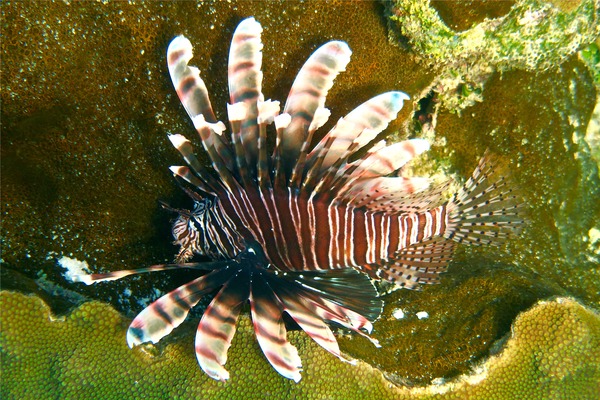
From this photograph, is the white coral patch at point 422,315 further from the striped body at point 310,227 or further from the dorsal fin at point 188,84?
the dorsal fin at point 188,84

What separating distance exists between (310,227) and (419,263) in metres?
0.85

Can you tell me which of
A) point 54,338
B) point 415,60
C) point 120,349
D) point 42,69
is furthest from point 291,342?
point 42,69

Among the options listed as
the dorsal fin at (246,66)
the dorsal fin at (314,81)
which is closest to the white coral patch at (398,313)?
the dorsal fin at (314,81)

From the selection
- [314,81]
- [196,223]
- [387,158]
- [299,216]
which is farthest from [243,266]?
[314,81]

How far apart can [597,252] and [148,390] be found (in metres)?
3.57

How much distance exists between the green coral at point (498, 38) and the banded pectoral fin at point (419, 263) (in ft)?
4.29

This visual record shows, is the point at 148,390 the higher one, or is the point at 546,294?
the point at 148,390

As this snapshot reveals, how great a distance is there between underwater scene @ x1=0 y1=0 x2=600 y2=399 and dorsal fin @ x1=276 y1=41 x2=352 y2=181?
0.04ft

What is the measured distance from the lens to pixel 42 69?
2393mm

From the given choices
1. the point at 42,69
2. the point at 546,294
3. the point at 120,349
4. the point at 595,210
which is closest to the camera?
the point at 42,69

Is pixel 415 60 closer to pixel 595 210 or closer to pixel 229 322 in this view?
pixel 595 210

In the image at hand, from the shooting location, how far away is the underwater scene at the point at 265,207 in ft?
7.83

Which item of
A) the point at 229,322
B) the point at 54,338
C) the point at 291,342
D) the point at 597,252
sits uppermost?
the point at 54,338

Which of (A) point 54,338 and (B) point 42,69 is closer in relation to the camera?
(B) point 42,69
